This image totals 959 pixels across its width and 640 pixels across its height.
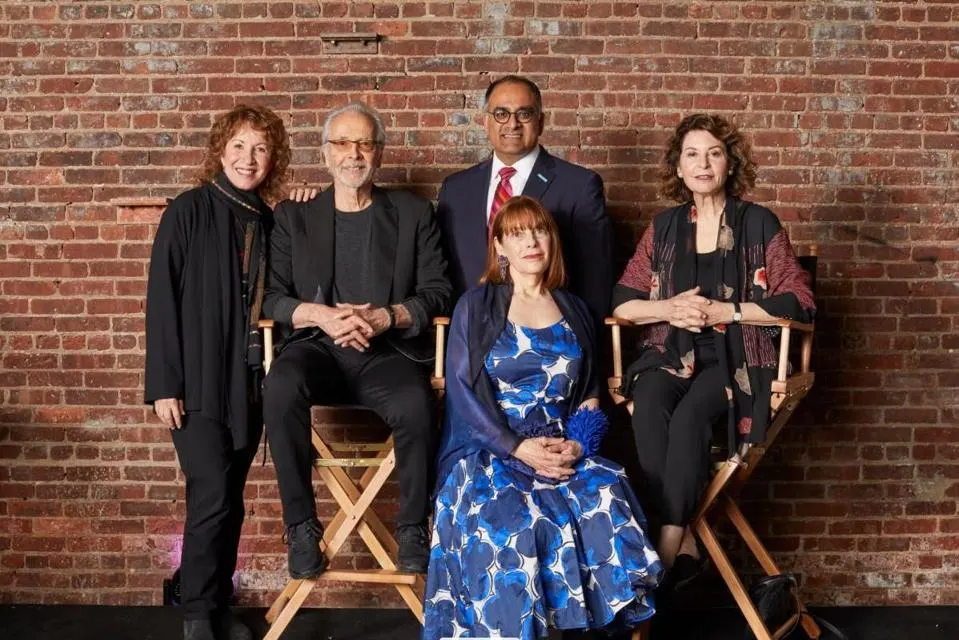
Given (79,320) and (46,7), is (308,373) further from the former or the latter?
(46,7)

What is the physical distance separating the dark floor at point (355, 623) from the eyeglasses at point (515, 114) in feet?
6.24

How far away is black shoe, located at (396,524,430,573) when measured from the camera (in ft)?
10.1

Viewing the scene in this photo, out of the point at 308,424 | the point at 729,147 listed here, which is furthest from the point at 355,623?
the point at 729,147

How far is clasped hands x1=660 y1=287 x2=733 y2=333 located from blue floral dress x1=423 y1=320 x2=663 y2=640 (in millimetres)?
591

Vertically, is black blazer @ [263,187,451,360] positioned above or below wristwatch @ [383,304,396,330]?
above

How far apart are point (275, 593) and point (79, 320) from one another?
137cm

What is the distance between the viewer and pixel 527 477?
114 inches

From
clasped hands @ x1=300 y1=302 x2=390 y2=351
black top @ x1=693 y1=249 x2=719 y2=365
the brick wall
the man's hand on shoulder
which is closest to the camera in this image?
clasped hands @ x1=300 y1=302 x2=390 y2=351

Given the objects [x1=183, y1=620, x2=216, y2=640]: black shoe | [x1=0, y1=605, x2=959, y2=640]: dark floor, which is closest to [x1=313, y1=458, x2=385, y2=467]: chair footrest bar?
[x1=183, y1=620, x2=216, y2=640]: black shoe

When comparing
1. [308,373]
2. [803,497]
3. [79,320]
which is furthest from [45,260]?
[803,497]

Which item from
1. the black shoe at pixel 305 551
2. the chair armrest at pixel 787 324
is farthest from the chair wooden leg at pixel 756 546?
the black shoe at pixel 305 551

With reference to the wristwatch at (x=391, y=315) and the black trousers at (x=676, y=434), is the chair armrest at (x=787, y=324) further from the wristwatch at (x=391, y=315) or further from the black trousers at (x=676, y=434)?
the wristwatch at (x=391, y=315)

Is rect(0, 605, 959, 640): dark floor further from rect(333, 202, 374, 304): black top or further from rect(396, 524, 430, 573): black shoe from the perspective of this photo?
rect(333, 202, 374, 304): black top

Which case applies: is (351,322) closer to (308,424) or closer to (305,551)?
(308,424)
